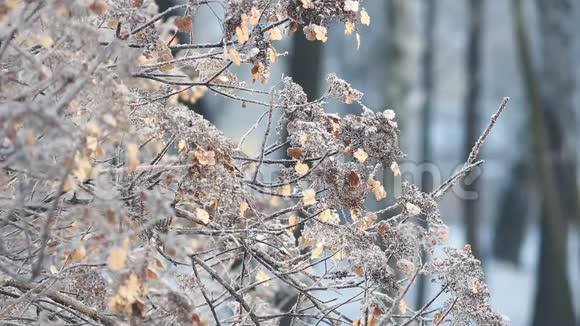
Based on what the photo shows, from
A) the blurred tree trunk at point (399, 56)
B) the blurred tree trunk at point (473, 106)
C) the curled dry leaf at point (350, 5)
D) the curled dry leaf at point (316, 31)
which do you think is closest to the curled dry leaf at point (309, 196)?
the curled dry leaf at point (316, 31)

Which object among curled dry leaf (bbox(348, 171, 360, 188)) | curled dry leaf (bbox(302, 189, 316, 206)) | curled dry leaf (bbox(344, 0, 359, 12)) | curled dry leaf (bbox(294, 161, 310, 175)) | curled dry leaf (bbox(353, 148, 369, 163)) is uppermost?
curled dry leaf (bbox(344, 0, 359, 12))

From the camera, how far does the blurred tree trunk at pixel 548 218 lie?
466 inches

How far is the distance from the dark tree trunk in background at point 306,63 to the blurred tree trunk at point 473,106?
12.6 feet

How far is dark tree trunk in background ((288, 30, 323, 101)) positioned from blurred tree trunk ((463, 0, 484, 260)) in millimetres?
3829

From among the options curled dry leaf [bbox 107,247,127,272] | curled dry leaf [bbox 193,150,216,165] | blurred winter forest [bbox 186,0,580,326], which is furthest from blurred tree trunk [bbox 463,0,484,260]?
curled dry leaf [bbox 107,247,127,272]

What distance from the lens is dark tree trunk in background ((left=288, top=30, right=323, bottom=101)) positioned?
31.6 ft

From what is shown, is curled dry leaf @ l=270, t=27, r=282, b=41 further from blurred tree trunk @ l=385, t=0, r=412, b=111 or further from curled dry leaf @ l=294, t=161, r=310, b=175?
blurred tree trunk @ l=385, t=0, r=412, b=111

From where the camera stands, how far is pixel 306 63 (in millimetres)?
9766

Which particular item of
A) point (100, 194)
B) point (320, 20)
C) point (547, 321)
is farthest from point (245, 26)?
point (547, 321)

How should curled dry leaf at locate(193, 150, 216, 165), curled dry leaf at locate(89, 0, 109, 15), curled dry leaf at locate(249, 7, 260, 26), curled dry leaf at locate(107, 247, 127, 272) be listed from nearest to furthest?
1. curled dry leaf at locate(107, 247, 127, 272)
2. curled dry leaf at locate(89, 0, 109, 15)
3. curled dry leaf at locate(193, 150, 216, 165)
4. curled dry leaf at locate(249, 7, 260, 26)

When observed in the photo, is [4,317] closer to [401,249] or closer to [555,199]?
[401,249]

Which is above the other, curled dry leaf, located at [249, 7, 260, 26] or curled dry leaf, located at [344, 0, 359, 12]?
curled dry leaf, located at [344, 0, 359, 12]

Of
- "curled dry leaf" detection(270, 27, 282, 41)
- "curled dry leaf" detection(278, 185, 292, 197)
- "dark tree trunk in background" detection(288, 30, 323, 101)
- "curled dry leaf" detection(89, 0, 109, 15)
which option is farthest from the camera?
"dark tree trunk in background" detection(288, 30, 323, 101)

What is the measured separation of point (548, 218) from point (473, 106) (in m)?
2.59
